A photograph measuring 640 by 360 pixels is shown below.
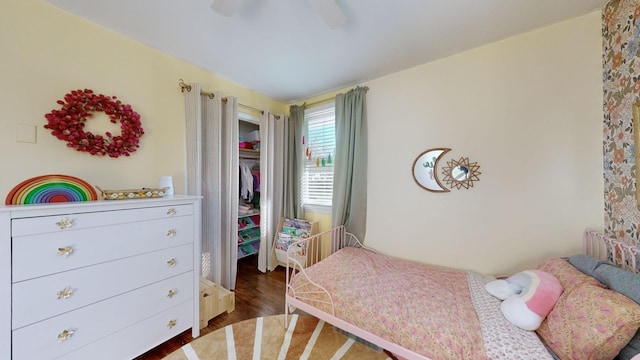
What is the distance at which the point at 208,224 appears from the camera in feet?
7.41

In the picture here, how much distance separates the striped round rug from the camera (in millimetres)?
1494

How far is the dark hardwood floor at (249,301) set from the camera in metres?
1.62

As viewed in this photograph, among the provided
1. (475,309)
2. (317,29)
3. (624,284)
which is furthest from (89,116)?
(624,284)

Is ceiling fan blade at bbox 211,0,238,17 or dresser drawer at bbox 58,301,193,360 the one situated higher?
ceiling fan blade at bbox 211,0,238,17

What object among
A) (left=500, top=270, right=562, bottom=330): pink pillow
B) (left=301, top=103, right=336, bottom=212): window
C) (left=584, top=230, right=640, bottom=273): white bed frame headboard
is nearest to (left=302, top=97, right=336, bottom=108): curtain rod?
(left=301, top=103, right=336, bottom=212): window

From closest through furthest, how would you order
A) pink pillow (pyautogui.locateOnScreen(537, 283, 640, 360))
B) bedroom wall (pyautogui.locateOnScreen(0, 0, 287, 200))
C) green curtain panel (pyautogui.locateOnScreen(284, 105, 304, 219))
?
pink pillow (pyautogui.locateOnScreen(537, 283, 640, 360)) → bedroom wall (pyautogui.locateOnScreen(0, 0, 287, 200)) → green curtain panel (pyautogui.locateOnScreen(284, 105, 304, 219))

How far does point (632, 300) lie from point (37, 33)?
3738 mm

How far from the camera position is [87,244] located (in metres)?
1.22

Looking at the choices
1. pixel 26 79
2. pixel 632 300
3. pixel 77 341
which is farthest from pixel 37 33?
pixel 632 300

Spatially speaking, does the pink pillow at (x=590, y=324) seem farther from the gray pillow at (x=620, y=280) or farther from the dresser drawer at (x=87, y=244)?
the dresser drawer at (x=87, y=244)

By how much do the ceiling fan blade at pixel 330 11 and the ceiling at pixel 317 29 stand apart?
0.60 ft

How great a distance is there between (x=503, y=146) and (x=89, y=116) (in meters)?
3.42

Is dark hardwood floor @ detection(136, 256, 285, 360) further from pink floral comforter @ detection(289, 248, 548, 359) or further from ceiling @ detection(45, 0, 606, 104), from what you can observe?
ceiling @ detection(45, 0, 606, 104)

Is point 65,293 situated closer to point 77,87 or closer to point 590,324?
point 77,87
